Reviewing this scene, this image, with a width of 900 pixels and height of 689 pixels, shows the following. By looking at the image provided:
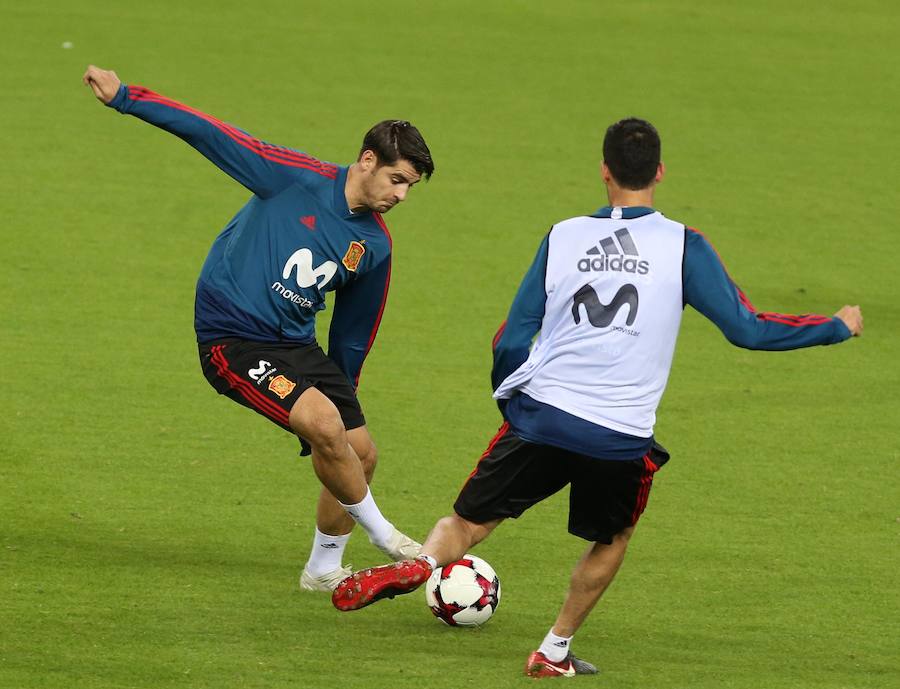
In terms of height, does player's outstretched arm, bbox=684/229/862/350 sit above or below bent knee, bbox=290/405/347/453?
above

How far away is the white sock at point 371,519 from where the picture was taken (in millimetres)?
5207

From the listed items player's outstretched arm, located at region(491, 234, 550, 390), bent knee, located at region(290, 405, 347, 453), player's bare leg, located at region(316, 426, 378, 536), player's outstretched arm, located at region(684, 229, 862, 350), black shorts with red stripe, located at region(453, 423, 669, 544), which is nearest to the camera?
player's outstretched arm, located at region(684, 229, 862, 350)

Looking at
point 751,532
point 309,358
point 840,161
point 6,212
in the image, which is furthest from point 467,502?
point 840,161

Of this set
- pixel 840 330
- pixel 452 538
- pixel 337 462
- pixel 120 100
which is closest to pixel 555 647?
pixel 452 538

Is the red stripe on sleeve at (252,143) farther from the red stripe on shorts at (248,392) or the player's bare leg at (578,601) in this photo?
the player's bare leg at (578,601)

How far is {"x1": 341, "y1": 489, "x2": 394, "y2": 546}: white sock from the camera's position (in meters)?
5.21

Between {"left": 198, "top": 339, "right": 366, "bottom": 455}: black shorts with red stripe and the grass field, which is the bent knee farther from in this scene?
the grass field

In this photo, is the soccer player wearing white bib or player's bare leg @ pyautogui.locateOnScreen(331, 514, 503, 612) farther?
player's bare leg @ pyautogui.locateOnScreen(331, 514, 503, 612)

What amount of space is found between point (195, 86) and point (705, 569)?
9.16m

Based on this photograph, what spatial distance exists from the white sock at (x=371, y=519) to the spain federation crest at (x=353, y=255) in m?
0.79

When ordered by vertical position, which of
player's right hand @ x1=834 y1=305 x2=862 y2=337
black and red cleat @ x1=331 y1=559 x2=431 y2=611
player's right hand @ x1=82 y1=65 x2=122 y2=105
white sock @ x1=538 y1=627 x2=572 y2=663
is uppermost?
player's right hand @ x1=82 y1=65 x2=122 y2=105

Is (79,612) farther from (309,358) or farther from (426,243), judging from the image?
(426,243)

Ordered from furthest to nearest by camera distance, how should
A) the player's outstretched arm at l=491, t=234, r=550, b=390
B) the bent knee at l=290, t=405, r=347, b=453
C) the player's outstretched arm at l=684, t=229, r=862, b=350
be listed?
the bent knee at l=290, t=405, r=347, b=453
the player's outstretched arm at l=491, t=234, r=550, b=390
the player's outstretched arm at l=684, t=229, r=862, b=350

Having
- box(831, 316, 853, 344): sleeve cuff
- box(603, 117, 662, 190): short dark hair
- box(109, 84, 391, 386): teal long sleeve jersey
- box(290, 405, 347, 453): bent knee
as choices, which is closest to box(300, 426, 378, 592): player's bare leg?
box(290, 405, 347, 453): bent knee
